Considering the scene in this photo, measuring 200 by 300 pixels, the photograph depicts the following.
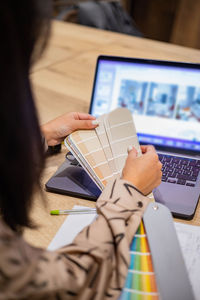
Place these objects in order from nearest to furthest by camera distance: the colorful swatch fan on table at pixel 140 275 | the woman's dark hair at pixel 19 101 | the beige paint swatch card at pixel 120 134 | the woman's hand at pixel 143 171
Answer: the woman's dark hair at pixel 19 101 < the colorful swatch fan on table at pixel 140 275 < the woman's hand at pixel 143 171 < the beige paint swatch card at pixel 120 134

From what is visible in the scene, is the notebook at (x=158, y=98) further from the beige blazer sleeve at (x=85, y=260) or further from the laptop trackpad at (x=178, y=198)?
the beige blazer sleeve at (x=85, y=260)

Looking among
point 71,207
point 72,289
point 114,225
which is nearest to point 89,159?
point 71,207

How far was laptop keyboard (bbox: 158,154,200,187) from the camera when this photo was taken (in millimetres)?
862

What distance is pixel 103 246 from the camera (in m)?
0.59

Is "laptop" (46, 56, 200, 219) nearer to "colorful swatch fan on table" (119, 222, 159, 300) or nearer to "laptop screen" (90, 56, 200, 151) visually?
"laptop screen" (90, 56, 200, 151)

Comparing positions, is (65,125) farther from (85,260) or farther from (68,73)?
(68,73)

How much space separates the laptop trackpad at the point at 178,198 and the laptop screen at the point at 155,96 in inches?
7.4

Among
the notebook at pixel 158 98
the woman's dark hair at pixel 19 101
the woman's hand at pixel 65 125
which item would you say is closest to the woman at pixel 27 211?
the woman's dark hair at pixel 19 101

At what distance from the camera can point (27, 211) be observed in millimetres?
585

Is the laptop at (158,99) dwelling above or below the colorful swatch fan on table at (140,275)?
above

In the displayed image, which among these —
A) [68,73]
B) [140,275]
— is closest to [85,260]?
[140,275]

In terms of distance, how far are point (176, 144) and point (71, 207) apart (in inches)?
14.7

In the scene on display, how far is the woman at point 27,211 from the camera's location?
0.47 m

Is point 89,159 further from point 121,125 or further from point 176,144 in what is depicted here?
point 176,144
